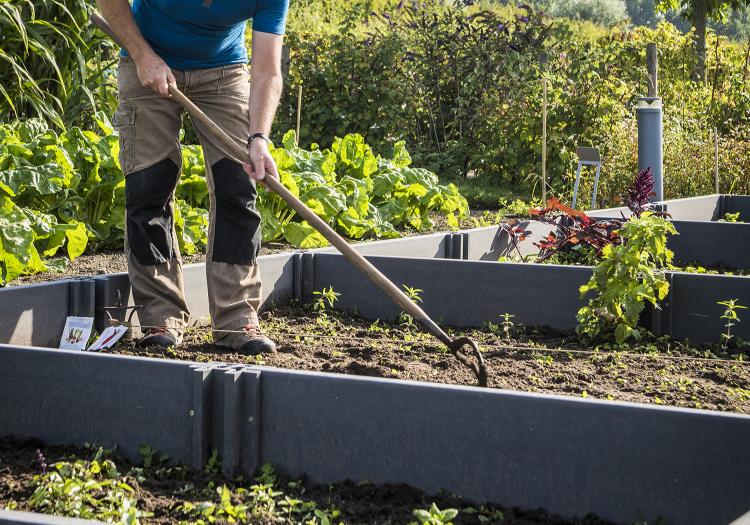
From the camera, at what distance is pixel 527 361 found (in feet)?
12.1

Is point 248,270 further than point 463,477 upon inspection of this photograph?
Yes

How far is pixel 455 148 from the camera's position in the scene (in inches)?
425

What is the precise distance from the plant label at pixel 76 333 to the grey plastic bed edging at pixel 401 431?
78 cm

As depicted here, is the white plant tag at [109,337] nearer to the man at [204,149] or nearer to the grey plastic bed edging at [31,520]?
the man at [204,149]

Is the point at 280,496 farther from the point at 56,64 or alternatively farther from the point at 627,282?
the point at 56,64

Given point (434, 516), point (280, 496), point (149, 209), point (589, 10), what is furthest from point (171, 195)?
point (589, 10)

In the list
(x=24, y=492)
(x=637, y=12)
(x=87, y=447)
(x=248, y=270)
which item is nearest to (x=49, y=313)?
(x=248, y=270)

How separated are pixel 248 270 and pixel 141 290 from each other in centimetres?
43

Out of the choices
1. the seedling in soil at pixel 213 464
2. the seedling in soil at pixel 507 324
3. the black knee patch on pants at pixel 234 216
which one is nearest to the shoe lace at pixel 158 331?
the black knee patch on pants at pixel 234 216

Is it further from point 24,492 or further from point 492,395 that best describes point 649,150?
point 24,492

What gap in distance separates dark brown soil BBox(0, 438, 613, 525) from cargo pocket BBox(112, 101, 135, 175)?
4.68ft

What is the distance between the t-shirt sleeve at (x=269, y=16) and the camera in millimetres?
3600

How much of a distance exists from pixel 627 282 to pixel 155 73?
6.47 feet

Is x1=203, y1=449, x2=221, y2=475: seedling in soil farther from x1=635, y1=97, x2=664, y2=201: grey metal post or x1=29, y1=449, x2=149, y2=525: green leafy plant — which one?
x1=635, y1=97, x2=664, y2=201: grey metal post
